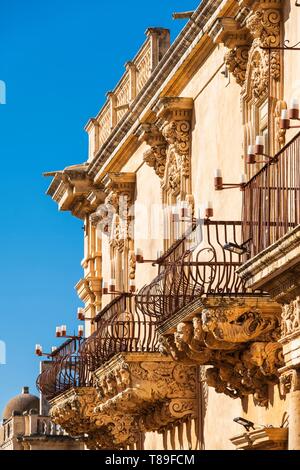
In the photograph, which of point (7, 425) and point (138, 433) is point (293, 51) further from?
point (7, 425)

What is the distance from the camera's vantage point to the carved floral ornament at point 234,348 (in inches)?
856

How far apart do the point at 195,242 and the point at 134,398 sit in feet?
11.2

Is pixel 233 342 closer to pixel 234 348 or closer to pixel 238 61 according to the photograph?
pixel 234 348

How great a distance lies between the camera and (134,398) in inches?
1134

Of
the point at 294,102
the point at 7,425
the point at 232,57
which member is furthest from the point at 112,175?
the point at 7,425

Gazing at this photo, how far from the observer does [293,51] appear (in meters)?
22.7

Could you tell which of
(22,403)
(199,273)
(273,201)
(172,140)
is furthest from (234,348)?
(22,403)

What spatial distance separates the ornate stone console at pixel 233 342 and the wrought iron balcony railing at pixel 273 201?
2.85 feet

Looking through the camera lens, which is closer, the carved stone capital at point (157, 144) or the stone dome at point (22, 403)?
the carved stone capital at point (157, 144)

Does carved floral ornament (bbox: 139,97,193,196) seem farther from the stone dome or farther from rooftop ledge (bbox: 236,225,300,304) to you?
the stone dome

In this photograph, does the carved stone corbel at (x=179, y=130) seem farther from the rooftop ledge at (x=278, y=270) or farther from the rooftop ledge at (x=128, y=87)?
the rooftop ledge at (x=278, y=270)

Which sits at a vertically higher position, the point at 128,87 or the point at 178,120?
the point at 128,87

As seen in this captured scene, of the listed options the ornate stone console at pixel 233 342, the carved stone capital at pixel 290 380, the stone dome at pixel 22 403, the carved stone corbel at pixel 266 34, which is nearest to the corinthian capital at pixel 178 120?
the carved stone corbel at pixel 266 34
